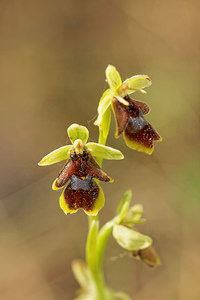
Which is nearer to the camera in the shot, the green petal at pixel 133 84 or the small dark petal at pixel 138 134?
the small dark petal at pixel 138 134

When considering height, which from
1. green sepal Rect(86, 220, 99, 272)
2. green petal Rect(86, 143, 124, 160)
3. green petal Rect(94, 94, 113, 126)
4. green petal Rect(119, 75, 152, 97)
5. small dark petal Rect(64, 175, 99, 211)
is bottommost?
green sepal Rect(86, 220, 99, 272)

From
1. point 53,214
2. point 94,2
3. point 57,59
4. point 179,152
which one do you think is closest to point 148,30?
point 94,2

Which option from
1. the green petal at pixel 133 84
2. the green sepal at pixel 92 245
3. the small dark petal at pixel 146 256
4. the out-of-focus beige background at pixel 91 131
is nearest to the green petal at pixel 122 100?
the green petal at pixel 133 84

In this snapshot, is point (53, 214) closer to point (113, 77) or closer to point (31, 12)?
point (113, 77)

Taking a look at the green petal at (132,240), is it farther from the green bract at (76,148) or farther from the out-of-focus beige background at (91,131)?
the out-of-focus beige background at (91,131)

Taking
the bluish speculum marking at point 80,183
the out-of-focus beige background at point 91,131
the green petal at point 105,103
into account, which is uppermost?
the out-of-focus beige background at point 91,131

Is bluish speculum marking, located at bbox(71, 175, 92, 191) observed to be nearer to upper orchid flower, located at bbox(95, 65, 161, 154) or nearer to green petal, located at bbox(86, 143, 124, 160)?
green petal, located at bbox(86, 143, 124, 160)

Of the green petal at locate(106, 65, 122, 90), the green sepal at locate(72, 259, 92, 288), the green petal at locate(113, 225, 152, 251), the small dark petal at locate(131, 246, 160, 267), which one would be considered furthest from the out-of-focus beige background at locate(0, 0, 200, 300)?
the green petal at locate(106, 65, 122, 90)
